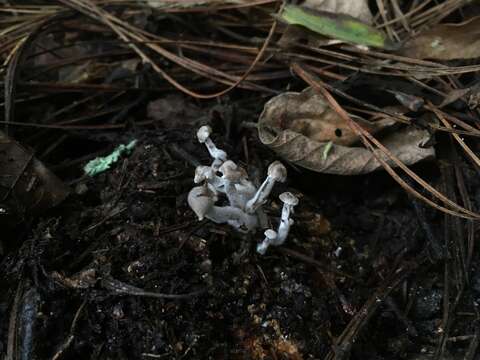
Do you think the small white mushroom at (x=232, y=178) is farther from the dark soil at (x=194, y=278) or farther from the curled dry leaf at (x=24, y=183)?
the curled dry leaf at (x=24, y=183)

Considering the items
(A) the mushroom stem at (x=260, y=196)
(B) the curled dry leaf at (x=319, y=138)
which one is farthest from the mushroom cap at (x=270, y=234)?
(B) the curled dry leaf at (x=319, y=138)

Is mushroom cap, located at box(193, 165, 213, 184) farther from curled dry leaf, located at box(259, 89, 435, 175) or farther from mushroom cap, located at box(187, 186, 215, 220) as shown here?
curled dry leaf, located at box(259, 89, 435, 175)

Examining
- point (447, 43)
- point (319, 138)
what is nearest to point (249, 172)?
point (319, 138)

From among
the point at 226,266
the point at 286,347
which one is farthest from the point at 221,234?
the point at 286,347

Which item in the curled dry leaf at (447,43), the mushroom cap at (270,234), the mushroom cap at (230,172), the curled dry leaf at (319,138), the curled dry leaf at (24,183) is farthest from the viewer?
the curled dry leaf at (447,43)

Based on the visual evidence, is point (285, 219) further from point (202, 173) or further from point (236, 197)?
point (202, 173)
